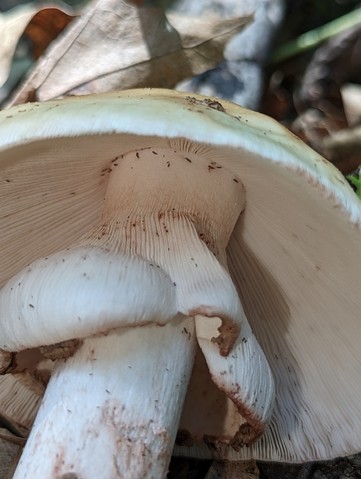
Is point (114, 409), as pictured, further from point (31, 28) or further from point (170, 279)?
point (31, 28)

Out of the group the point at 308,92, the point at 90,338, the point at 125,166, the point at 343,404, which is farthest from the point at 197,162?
the point at 308,92

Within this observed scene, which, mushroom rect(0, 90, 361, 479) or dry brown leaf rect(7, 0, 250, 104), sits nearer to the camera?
mushroom rect(0, 90, 361, 479)

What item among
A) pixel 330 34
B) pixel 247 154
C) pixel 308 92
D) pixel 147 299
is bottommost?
pixel 308 92

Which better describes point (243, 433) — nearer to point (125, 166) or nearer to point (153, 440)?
point (153, 440)

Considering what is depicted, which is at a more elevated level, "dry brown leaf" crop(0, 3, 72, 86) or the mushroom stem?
"dry brown leaf" crop(0, 3, 72, 86)

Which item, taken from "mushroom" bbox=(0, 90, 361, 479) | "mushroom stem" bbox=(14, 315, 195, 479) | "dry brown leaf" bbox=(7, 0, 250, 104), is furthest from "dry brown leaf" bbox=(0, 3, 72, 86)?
"mushroom stem" bbox=(14, 315, 195, 479)

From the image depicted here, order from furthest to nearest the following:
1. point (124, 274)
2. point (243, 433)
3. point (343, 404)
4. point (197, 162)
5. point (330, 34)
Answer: point (330, 34) → point (343, 404) → point (243, 433) → point (197, 162) → point (124, 274)

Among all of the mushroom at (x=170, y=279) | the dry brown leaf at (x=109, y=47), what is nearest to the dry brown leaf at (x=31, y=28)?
the dry brown leaf at (x=109, y=47)

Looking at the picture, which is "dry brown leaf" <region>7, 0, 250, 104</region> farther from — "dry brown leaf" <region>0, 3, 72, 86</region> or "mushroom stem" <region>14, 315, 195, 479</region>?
"mushroom stem" <region>14, 315, 195, 479</region>
